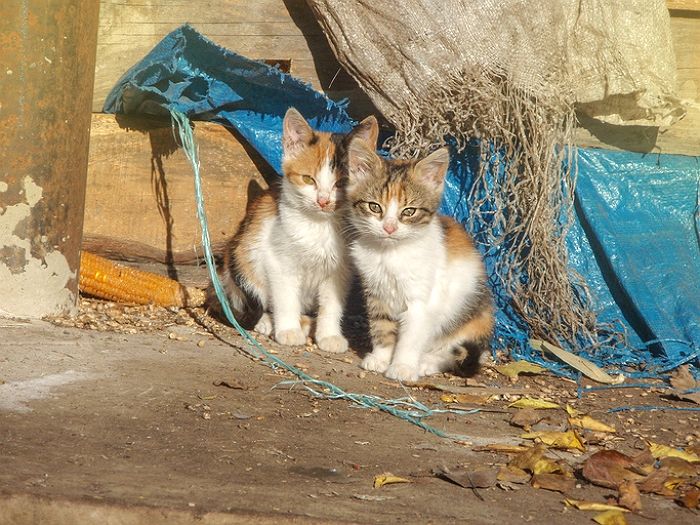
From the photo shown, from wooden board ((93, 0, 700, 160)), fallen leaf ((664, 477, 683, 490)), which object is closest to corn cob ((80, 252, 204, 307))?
wooden board ((93, 0, 700, 160))

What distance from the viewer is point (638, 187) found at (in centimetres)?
481

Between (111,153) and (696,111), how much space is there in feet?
10.7

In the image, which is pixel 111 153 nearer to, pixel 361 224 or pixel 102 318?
pixel 102 318

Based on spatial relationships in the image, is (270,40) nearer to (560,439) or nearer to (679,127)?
(679,127)

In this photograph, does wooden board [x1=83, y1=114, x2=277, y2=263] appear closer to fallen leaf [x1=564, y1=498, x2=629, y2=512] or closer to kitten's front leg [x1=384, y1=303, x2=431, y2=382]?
kitten's front leg [x1=384, y1=303, x2=431, y2=382]

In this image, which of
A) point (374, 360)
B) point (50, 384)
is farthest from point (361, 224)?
point (50, 384)

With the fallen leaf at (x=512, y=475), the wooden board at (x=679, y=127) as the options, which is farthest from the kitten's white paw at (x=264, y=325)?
the fallen leaf at (x=512, y=475)

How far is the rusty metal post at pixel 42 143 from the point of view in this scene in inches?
164

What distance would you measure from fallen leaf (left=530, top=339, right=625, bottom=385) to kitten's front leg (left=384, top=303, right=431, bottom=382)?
0.76 metres

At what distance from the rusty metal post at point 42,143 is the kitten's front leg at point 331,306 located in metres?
1.25

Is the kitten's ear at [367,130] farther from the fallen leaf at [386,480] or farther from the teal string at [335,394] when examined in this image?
the fallen leaf at [386,480]

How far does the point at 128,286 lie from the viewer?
4980mm

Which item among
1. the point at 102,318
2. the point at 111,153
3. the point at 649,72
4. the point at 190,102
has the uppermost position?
the point at 649,72

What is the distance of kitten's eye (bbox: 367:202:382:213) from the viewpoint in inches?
163
